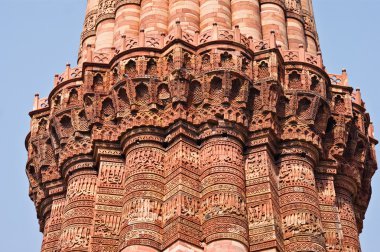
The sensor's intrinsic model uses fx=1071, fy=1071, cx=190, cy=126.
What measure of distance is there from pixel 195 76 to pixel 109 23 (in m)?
3.45

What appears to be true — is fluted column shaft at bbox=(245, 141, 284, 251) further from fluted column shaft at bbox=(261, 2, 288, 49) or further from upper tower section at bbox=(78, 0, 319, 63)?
fluted column shaft at bbox=(261, 2, 288, 49)

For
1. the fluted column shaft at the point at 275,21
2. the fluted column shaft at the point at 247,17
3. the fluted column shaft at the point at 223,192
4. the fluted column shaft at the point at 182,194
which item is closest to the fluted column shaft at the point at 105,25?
the fluted column shaft at the point at 247,17

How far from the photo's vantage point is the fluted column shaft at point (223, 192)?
1591cm

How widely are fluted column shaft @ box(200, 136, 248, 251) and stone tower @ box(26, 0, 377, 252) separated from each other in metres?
0.02

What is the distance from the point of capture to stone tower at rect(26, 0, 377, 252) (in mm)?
16391

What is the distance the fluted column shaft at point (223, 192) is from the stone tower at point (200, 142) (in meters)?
0.02

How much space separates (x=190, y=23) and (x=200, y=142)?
286 cm

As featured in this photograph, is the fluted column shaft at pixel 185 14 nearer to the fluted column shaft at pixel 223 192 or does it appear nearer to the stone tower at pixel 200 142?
the stone tower at pixel 200 142

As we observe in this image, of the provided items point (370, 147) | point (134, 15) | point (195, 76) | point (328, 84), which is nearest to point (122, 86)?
point (195, 76)

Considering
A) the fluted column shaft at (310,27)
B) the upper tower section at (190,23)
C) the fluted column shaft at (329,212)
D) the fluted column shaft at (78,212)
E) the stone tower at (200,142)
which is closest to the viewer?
the stone tower at (200,142)

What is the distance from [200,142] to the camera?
1733cm

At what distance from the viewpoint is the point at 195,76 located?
17.8 metres

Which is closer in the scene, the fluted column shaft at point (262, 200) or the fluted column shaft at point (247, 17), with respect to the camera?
the fluted column shaft at point (262, 200)

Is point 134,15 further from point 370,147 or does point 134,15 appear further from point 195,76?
point 370,147
